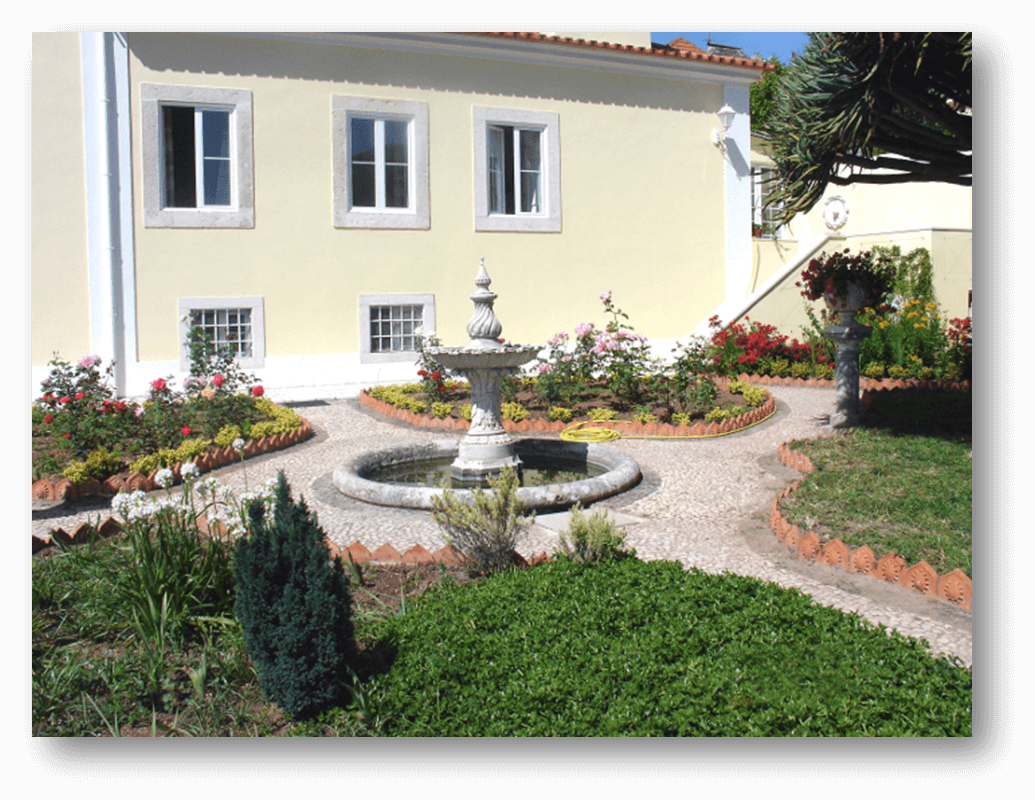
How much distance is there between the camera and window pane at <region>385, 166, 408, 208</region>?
1340 centimetres

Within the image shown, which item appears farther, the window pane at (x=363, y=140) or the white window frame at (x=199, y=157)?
the window pane at (x=363, y=140)

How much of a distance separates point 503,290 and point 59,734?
11225mm

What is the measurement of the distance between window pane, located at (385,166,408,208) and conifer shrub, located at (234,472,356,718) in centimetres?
1067

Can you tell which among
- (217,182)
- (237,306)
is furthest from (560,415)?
(217,182)

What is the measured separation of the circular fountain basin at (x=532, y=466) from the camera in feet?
21.7

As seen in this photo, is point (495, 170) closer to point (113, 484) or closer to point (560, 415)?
point (560, 415)

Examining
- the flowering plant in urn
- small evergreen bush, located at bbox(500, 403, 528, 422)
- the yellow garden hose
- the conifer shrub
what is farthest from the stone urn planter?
the conifer shrub

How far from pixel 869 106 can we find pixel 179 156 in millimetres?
9191

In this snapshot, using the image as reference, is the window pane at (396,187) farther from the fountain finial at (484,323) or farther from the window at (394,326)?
the fountain finial at (484,323)

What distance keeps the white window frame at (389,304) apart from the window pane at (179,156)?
282 centimetres

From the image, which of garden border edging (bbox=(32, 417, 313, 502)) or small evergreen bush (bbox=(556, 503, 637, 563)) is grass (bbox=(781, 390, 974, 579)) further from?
garden border edging (bbox=(32, 417, 313, 502))

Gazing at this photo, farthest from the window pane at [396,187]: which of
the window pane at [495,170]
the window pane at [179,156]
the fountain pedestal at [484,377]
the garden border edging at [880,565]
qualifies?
the garden border edging at [880,565]

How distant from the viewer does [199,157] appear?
12.3 m

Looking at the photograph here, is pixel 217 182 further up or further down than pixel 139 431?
further up
